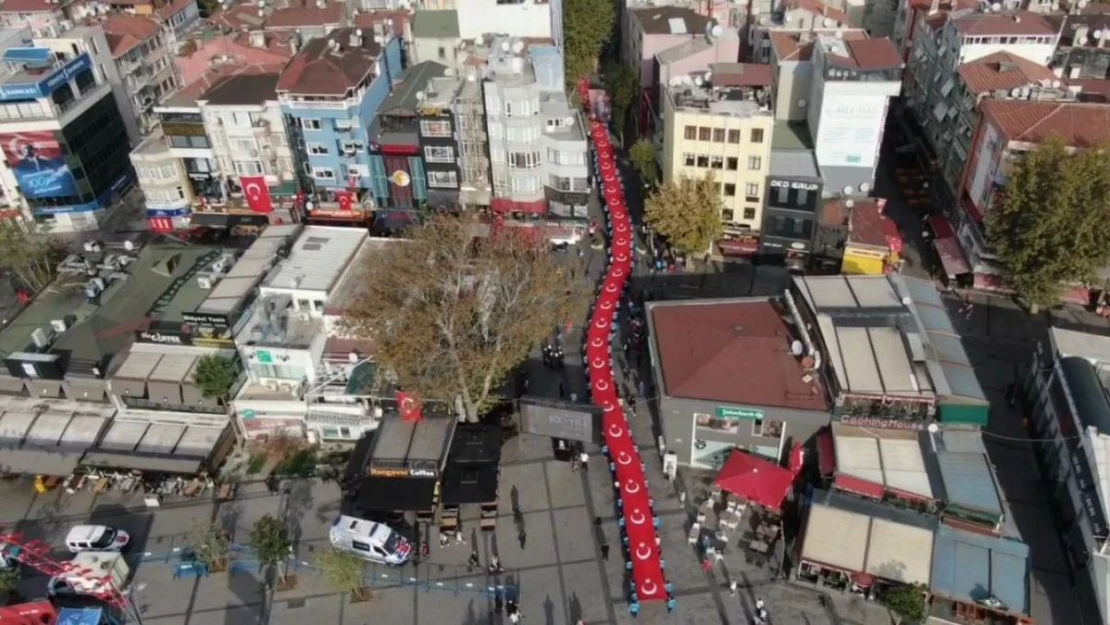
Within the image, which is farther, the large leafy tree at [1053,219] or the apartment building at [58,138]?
the apartment building at [58,138]

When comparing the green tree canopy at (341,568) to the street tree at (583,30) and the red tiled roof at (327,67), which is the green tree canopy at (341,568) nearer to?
the red tiled roof at (327,67)

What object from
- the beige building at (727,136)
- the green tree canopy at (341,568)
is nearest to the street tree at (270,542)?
the green tree canopy at (341,568)

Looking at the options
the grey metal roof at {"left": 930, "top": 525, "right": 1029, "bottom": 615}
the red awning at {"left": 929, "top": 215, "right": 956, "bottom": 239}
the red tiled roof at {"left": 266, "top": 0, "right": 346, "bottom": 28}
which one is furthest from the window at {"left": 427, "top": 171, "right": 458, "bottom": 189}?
the grey metal roof at {"left": 930, "top": 525, "right": 1029, "bottom": 615}

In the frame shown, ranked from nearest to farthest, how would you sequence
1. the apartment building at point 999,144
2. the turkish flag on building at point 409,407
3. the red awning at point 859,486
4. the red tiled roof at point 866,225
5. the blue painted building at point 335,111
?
the red awning at point 859,486
the turkish flag on building at point 409,407
the apartment building at point 999,144
the red tiled roof at point 866,225
the blue painted building at point 335,111

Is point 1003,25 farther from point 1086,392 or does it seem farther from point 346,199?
point 346,199

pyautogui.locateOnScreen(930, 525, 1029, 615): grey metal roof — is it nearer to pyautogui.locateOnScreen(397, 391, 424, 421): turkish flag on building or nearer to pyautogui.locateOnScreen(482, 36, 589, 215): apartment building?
pyautogui.locateOnScreen(397, 391, 424, 421): turkish flag on building

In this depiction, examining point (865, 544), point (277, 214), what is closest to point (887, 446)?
point (865, 544)

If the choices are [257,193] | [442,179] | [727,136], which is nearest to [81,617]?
[257,193]
